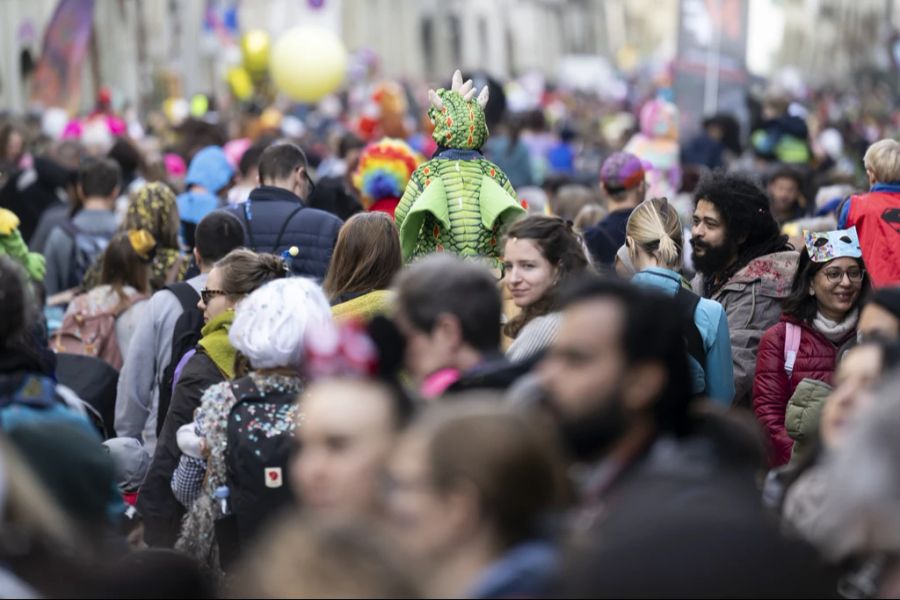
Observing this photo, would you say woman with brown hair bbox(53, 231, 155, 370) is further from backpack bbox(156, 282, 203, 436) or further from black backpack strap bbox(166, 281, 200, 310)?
backpack bbox(156, 282, 203, 436)

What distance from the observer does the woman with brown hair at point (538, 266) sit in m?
6.21

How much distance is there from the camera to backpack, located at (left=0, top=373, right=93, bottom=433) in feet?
16.9

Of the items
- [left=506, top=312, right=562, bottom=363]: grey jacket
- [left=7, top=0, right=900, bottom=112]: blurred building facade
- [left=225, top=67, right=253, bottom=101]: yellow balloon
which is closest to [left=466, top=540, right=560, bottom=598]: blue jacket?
[left=506, top=312, right=562, bottom=363]: grey jacket

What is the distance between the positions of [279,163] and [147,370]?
5.14 ft

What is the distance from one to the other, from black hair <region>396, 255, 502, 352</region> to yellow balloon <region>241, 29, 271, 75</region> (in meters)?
22.1

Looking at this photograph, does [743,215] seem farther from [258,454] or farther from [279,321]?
[258,454]

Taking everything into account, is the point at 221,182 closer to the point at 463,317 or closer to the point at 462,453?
the point at 463,317

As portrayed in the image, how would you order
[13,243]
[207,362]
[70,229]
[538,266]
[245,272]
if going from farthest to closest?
[70,229], [13,243], [245,272], [207,362], [538,266]

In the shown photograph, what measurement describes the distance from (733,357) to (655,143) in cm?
692

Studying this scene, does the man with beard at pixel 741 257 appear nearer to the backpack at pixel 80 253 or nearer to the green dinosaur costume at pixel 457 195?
the green dinosaur costume at pixel 457 195

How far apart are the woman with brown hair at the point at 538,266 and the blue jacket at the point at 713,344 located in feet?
→ 3.33

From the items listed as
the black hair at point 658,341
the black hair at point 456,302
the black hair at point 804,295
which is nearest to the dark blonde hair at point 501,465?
the black hair at point 658,341

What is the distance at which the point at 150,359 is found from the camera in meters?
8.16

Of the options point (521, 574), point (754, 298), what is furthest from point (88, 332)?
point (521, 574)
